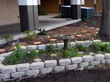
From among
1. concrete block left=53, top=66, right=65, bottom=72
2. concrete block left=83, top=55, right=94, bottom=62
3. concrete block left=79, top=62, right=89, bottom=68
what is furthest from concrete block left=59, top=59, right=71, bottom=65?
concrete block left=83, top=55, right=94, bottom=62

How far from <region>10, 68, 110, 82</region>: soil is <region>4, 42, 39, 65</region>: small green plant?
1.88 feet

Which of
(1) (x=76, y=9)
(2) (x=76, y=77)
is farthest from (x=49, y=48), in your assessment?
(1) (x=76, y=9)

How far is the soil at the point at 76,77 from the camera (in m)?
3.63

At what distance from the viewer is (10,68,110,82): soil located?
3635 millimetres

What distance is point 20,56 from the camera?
4.15 meters

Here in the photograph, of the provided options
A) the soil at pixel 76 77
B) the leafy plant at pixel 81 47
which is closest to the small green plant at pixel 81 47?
the leafy plant at pixel 81 47

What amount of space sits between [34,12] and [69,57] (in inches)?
179

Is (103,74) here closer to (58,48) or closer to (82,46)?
(82,46)

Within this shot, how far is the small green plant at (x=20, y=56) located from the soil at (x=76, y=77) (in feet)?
1.88

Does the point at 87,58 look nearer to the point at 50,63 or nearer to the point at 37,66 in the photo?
the point at 50,63

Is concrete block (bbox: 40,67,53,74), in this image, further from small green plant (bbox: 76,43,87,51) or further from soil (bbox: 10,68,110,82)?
small green plant (bbox: 76,43,87,51)

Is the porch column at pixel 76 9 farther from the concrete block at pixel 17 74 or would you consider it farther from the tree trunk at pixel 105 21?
the concrete block at pixel 17 74

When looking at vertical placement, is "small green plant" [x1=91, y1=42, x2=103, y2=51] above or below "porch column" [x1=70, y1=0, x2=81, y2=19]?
below

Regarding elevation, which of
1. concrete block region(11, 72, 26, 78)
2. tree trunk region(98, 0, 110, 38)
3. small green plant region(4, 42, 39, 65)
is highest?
tree trunk region(98, 0, 110, 38)
